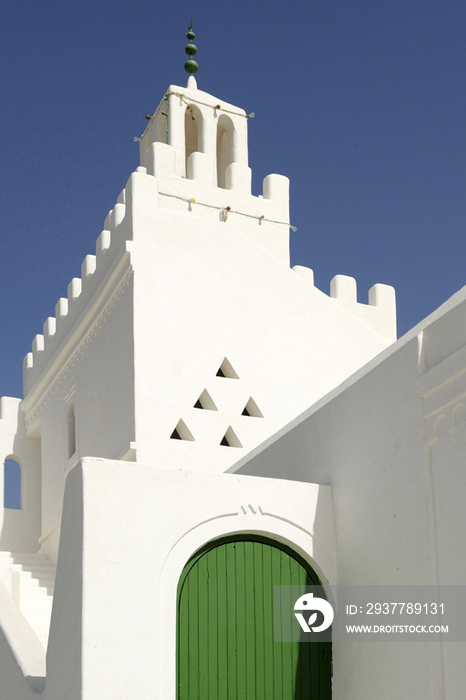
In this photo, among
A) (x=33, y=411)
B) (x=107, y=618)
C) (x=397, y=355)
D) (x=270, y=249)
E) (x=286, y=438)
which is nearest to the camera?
(x=107, y=618)

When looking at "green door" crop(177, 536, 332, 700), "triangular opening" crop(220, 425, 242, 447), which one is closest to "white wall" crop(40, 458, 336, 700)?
"green door" crop(177, 536, 332, 700)

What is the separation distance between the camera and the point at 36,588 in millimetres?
12086

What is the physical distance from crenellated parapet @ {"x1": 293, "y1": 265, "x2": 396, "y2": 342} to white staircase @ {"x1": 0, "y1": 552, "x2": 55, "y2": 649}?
6168mm

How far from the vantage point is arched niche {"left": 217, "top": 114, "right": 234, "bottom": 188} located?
52.6ft

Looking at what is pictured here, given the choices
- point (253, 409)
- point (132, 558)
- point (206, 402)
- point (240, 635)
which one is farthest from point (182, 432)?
point (132, 558)

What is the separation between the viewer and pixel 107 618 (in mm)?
6543

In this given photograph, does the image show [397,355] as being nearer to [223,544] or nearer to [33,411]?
[223,544]

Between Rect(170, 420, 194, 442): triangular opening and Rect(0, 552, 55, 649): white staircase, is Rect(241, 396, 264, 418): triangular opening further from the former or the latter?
Rect(0, 552, 55, 649): white staircase

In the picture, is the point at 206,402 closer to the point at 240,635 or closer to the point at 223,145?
the point at 223,145

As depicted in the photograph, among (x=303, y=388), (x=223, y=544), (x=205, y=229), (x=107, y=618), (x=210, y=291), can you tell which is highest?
(x=205, y=229)

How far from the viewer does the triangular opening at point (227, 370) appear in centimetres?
1323

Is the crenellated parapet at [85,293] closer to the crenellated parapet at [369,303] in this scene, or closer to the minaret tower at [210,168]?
the minaret tower at [210,168]

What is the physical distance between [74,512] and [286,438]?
271cm

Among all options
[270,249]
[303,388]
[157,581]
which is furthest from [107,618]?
[270,249]
